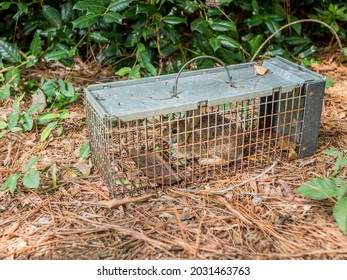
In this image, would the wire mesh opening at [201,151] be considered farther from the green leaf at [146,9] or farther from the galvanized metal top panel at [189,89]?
the green leaf at [146,9]

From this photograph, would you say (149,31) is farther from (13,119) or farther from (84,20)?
(13,119)

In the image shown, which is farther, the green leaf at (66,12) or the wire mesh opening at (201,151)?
the green leaf at (66,12)

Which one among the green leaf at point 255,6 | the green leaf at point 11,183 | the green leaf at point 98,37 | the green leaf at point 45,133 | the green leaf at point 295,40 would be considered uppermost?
the green leaf at point 255,6

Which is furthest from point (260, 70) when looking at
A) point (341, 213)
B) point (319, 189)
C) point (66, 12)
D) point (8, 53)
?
point (8, 53)

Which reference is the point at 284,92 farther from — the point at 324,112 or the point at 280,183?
the point at 324,112

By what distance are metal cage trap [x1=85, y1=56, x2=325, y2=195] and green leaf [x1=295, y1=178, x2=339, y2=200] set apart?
0.28 metres

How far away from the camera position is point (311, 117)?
1.87 m

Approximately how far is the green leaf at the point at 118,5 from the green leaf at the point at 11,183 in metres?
0.88

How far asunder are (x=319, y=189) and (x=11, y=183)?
1.04 m

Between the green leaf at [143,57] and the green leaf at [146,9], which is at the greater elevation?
the green leaf at [146,9]

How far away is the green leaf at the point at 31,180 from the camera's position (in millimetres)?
1650

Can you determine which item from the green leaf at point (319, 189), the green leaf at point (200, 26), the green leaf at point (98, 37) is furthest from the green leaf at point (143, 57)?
the green leaf at point (319, 189)

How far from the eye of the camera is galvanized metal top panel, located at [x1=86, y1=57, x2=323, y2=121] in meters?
1.63

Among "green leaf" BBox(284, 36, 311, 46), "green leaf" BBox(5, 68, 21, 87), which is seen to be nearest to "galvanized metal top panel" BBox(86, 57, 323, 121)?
"green leaf" BBox(5, 68, 21, 87)
